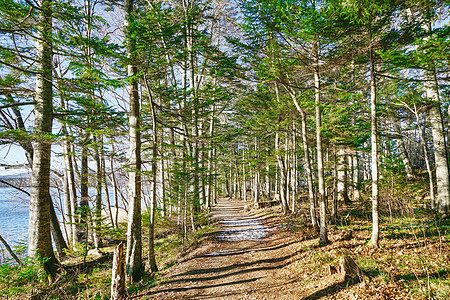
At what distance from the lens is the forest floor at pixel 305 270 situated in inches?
158

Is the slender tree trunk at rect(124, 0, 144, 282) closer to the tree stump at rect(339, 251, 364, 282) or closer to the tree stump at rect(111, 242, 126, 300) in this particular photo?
the tree stump at rect(111, 242, 126, 300)

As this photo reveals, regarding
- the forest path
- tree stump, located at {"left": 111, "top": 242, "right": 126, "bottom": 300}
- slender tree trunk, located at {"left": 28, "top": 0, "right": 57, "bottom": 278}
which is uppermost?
slender tree trunk, located at {"left": 28, "top": 0, "right": 57, "bottom": 278}

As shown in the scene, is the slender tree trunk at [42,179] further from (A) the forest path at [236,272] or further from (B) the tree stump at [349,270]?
(B) the tree stump at [349,270]

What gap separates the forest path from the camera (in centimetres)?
542

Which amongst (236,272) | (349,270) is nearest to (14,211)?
(236,272)

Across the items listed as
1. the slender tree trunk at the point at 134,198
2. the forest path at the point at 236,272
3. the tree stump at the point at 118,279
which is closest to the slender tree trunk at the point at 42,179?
the slender tree trunk at the point at 134,198

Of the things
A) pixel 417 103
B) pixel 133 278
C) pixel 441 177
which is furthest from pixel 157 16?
pixel 441 177

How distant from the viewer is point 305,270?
5.89 metres

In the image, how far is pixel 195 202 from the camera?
1017cm

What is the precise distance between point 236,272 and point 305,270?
212 cm

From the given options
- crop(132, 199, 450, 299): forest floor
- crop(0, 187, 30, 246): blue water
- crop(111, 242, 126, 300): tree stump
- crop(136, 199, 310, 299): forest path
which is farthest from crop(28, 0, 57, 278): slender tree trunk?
crop(136, 199, 310, 299): forest path

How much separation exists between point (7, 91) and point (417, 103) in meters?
14.3

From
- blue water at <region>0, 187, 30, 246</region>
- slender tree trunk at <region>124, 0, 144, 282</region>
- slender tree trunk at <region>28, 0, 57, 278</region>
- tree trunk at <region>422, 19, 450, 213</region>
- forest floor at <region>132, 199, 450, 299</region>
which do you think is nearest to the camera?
forest floor at <region>132, 199, 450, 299</region>

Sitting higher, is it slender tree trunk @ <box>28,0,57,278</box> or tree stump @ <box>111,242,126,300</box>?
slender tree trunk @ <box>28,0,57,278</box>
